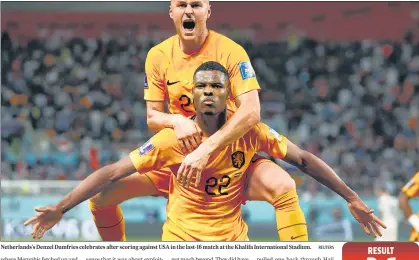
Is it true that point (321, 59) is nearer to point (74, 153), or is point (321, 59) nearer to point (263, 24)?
point (263, 24)

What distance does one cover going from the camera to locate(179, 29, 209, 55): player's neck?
7.48m

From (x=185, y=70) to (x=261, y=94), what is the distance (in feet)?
42.5

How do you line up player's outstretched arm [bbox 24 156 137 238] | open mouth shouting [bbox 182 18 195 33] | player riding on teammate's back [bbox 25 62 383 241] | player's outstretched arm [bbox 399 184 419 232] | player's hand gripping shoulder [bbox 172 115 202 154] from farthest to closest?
player's outstretched arm [bbox 399 184 419 232]
open mouth shouting [bbox 182 18 195 33]
player's outstretched arm [bbox 24 156 137 238]
player riding on teammate's back [bbox 25 62 383 241]
player's hand gripping shoulder [bbox 172 115 202 154]

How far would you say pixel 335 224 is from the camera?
731 inches

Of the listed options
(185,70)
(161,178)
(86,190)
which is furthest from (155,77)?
(86,190)

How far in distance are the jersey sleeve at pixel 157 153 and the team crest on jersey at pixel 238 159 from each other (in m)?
0.47

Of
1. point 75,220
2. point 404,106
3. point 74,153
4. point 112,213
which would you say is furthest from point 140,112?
point 112,213

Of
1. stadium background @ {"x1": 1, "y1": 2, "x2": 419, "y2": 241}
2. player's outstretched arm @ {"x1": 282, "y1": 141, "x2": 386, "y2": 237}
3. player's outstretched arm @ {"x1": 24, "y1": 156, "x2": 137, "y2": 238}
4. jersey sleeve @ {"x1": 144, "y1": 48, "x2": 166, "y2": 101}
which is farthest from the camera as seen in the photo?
stadium background @ {"x1": 1, "y1": 2, "x2": 419, "y2": 241}

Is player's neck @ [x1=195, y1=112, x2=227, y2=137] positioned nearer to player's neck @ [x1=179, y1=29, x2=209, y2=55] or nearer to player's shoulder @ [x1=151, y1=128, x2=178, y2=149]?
player's shoulder @ [x1=151, y1=128, x2=178, y2=149]

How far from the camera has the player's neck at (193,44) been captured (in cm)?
748

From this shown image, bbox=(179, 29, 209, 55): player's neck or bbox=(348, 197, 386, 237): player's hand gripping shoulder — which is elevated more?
bbox=(179, 29, 209, 55): player's neck

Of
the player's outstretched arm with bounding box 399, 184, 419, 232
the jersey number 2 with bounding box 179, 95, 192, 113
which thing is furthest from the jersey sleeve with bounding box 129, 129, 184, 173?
the player's outstretched arm with bounding box 399, 184, 419, 232

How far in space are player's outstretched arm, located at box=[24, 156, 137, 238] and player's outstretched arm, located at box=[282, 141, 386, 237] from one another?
4.85 feet

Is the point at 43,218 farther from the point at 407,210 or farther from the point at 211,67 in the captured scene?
the point at 407,210
